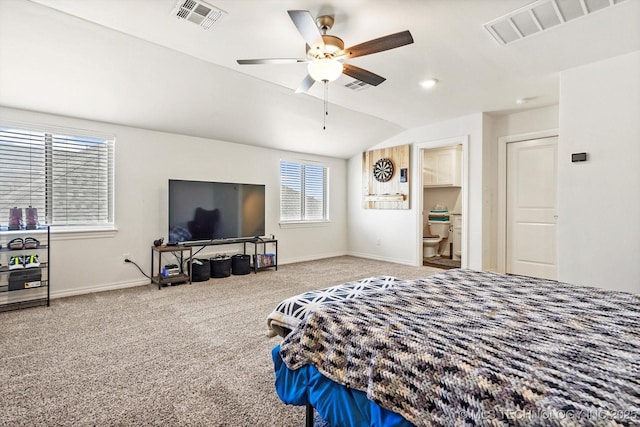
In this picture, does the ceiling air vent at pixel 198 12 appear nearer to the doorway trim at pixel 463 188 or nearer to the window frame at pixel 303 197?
the window frame at pixel 303 197

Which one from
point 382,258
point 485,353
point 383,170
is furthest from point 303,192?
point 485,353

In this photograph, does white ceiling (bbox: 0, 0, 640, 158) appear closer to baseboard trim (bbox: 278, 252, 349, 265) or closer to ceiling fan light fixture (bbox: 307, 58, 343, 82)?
ceiling fan light fixture (bbox: 307, 58, 343, 82)

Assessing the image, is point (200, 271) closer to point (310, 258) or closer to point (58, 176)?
point (58, 176)

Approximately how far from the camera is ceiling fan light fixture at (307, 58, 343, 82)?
2420 mm

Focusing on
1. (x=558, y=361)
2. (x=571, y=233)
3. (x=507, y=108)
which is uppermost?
(x=507, y=108)

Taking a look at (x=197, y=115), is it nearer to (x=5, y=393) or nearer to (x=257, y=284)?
(x=257, y=284)

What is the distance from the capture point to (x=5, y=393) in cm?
185

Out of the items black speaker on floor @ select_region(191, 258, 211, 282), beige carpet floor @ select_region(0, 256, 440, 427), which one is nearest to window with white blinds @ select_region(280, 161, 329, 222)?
black speaker on floor @ select_region(191, 258, 211, 282)

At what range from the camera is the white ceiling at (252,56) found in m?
2.47

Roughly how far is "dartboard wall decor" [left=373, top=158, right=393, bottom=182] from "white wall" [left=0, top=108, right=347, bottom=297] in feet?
6.62

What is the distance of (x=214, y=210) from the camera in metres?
4.78

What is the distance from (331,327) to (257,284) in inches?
129

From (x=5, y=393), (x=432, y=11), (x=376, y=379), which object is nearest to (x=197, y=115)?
(x=432, y=11)

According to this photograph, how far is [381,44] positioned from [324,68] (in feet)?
1.49
